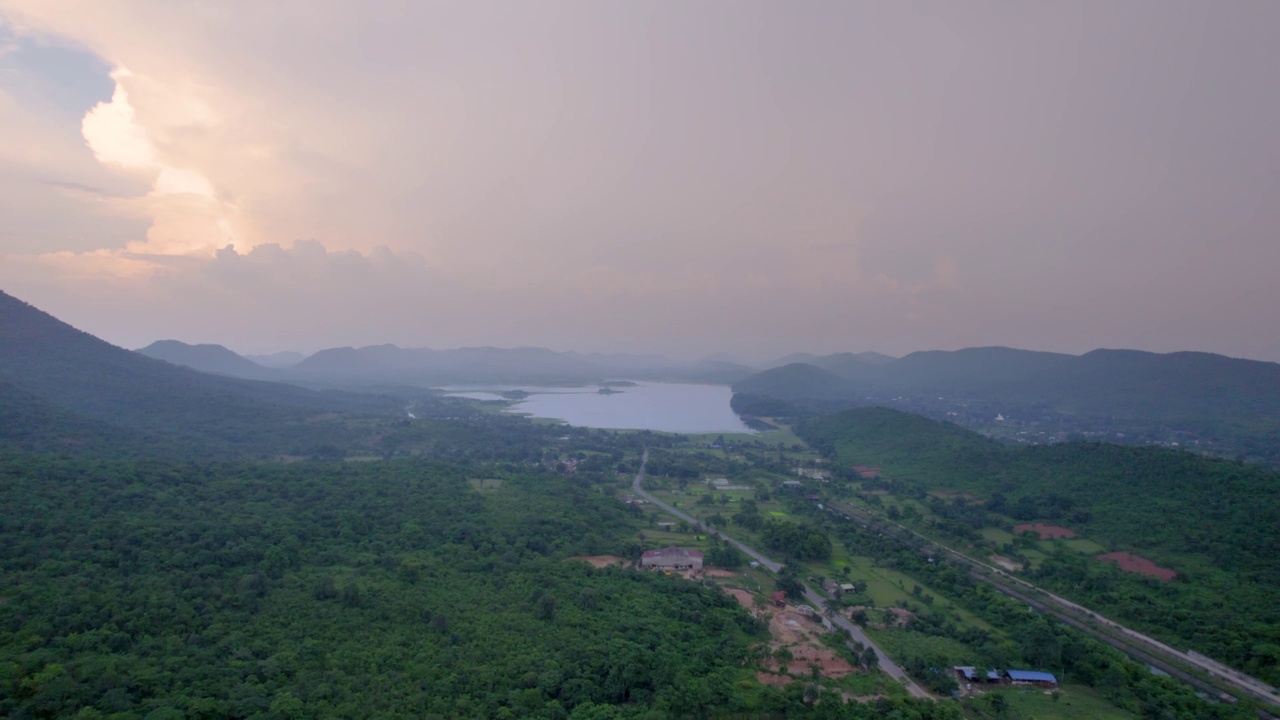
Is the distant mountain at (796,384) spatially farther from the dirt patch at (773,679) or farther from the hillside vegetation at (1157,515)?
the dirt patch at (773,679)

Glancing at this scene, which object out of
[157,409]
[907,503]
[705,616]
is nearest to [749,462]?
[907,503]

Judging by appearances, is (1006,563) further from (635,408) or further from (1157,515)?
(635,408)

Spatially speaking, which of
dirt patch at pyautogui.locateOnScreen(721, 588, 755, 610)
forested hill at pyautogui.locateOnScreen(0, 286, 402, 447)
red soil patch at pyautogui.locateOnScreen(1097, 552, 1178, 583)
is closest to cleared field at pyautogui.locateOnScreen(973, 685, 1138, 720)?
dirt patch at pyautogui.locateOnScreen(721, 588, 755, 610)

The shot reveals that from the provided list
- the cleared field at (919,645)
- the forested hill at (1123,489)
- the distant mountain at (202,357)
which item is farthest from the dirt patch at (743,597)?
the distant mountain at (202,357)

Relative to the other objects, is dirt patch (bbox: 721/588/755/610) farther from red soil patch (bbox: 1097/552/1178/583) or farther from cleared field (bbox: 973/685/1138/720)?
red soil patch (bbox: 1097/552/1178/583)

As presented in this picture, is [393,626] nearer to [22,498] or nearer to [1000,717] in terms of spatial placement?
[22,498]

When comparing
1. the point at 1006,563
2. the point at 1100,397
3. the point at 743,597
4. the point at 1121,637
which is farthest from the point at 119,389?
the point at 1100,397
